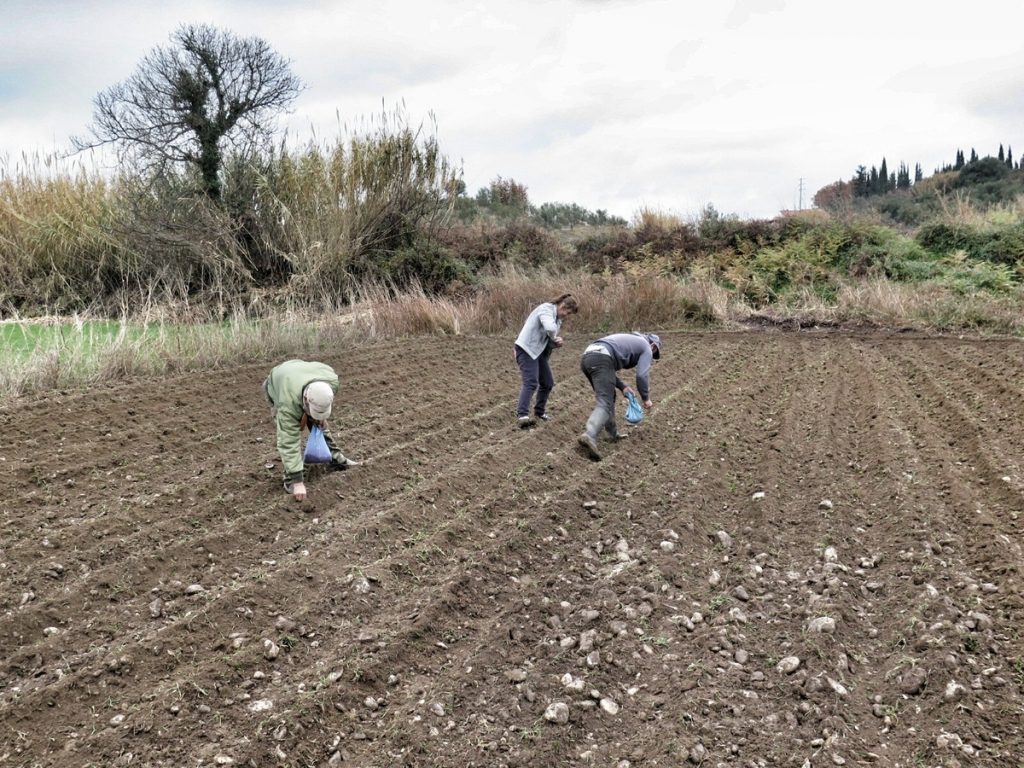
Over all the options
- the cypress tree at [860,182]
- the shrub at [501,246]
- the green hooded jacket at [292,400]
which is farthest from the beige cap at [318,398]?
the cypress tree at [860,182]

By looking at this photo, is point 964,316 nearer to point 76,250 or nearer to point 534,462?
point 534,462


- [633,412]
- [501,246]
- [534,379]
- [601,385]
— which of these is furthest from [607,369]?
[501,246]

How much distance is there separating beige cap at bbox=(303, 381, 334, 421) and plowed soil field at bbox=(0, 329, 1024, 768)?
77cm

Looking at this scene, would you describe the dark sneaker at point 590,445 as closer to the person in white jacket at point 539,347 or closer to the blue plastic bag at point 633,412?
the blue plastic bag at point 633,412

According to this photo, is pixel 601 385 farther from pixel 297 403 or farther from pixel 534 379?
pixel 297 403

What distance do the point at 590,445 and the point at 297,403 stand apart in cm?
264

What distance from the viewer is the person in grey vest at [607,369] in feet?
23.2

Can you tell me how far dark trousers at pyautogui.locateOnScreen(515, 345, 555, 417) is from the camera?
8.05 metres

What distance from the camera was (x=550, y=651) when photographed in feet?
13.2

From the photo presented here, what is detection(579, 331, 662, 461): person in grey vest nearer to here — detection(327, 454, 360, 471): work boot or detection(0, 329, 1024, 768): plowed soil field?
detection(0, 329, 1024, 768): plowed soil field

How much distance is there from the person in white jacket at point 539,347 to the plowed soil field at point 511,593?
0.34 meters

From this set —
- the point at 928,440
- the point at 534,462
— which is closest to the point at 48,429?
the point at 534,462

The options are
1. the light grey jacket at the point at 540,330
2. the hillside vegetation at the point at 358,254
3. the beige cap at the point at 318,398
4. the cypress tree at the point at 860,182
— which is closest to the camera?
the beige cap at the point at 318,398

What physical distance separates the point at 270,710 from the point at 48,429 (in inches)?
208
